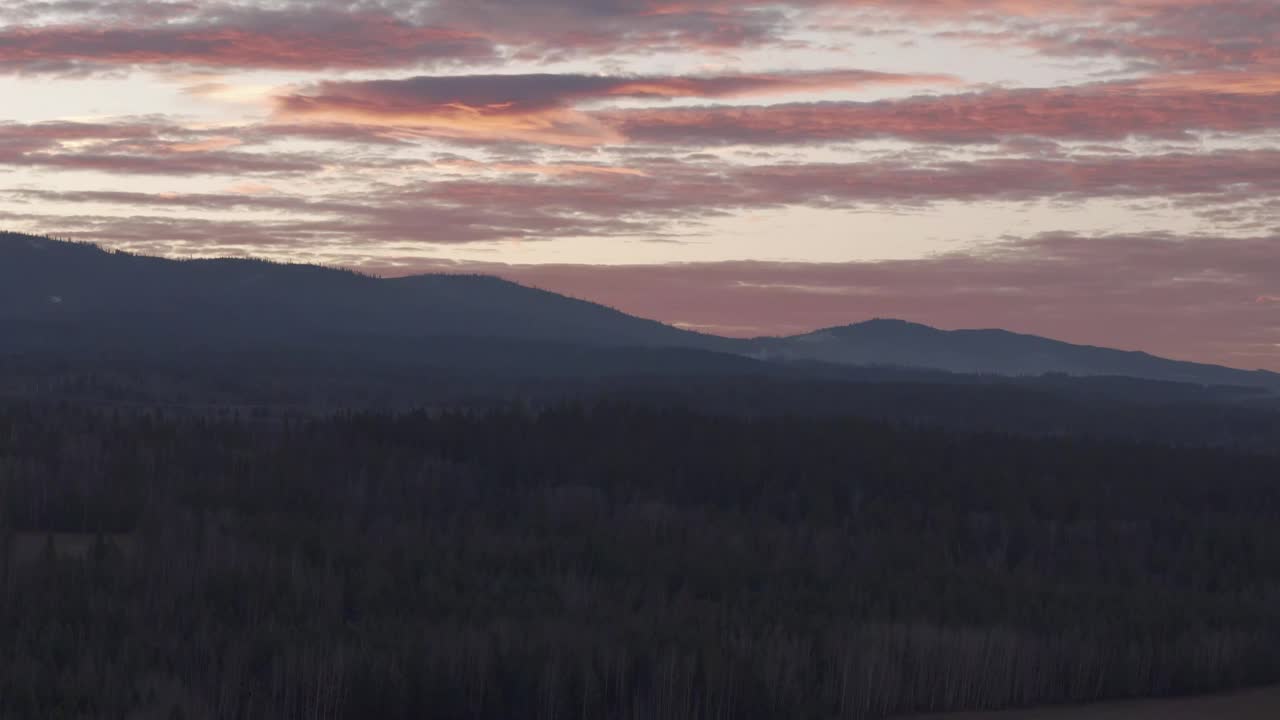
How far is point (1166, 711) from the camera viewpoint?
23172 mm

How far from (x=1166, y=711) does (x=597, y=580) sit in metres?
10.9

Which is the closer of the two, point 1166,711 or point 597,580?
point 1166,711

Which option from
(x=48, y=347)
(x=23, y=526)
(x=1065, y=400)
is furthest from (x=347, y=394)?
(x=23, y=526)

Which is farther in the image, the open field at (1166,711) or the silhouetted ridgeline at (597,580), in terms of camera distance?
the open field at (1166,711)

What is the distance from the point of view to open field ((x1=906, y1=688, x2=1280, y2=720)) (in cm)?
2234

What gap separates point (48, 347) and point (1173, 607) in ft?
565

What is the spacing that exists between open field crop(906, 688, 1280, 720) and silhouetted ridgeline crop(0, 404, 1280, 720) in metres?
0.63

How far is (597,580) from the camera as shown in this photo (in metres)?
30.0

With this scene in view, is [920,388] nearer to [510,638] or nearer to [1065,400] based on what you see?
[1065,400]

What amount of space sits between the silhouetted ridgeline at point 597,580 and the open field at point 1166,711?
63 centimetres

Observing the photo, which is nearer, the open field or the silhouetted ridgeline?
the silhouetted ridgeline

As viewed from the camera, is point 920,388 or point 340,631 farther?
point 920,388

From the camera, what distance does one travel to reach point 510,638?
22594 mm

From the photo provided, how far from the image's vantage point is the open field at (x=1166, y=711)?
2234 centimetres
